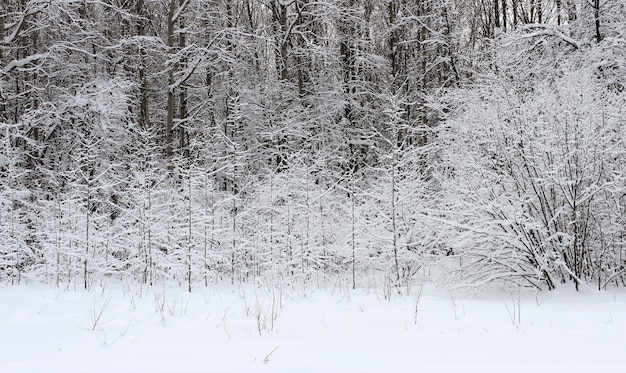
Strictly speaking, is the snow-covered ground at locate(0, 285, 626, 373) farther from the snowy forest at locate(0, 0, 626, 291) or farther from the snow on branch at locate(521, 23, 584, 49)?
the snow on branch at locate(521, 23, 584, 49)

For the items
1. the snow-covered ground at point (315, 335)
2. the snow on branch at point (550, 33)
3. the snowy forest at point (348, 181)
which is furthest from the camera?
the snow on branch at point (550, 33)

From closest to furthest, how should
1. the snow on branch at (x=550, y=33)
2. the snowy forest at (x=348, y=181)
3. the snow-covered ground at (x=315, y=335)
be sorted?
the snow-covered ground at (x=315, y=335) < the snowy forest at (x=348, y=181) < the snow on branch at (x=550, y=33)

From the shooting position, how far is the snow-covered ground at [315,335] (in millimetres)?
3643

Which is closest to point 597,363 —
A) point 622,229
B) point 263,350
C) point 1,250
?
point 263,350

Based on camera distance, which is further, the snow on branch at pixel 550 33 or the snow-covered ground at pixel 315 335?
the snow on branch at pixel 550 33

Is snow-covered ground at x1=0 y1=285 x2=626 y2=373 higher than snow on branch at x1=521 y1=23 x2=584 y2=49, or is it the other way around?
snow on branch at x1=521 y1=23 x2=584 y2=49

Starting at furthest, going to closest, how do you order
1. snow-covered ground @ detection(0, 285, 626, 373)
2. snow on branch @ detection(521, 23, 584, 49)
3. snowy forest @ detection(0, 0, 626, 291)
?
1. snow on branch @ detection(521, 23, 584, 49)
2. snowy forest @ detection(0, 0, 626, 291)
3. snow-covered ground @ detection(0, 285, 626, 373)

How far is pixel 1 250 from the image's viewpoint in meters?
8.94

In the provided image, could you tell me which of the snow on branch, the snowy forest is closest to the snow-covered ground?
the snowy forest

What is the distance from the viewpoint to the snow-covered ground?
3.64 m

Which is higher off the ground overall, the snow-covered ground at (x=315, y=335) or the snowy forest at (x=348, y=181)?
the snowy forest at (x=348, y=181)

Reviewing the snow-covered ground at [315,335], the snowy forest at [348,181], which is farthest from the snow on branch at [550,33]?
the snow-covered ground at [315,335]

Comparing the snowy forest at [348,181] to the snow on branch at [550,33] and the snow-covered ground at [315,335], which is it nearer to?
the snow on branch at [550,33]

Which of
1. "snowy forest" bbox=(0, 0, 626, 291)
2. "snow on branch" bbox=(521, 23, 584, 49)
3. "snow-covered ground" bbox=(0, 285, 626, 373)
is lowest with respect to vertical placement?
"snow-covered ground" bbox=(0, 285, 626, 373)
